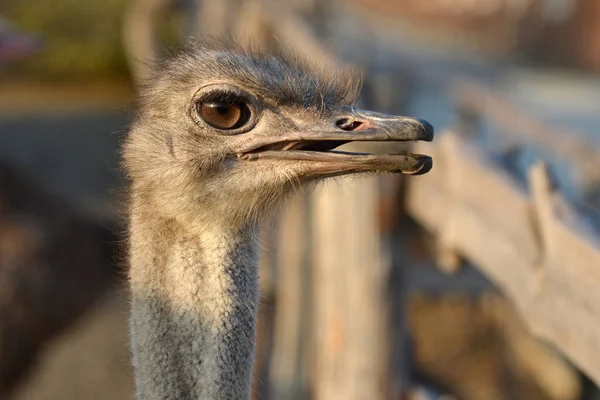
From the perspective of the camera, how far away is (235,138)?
200cm

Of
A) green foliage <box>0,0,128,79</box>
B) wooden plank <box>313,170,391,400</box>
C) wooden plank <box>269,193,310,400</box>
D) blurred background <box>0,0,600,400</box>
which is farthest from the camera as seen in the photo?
green foliage <box>0,0,128,79</box>

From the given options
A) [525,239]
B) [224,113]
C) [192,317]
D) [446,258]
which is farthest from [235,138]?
[446,258]

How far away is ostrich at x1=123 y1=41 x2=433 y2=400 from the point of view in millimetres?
1966

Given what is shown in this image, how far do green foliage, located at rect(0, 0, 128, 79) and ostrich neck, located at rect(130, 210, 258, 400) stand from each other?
526 inches

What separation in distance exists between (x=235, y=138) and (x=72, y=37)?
14216 mm

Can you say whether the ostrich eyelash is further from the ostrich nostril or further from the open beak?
the ostrich nostril

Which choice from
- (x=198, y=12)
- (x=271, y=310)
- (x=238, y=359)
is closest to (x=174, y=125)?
(x=238, y=359)

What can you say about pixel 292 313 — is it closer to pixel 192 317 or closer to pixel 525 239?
pixel 525 239

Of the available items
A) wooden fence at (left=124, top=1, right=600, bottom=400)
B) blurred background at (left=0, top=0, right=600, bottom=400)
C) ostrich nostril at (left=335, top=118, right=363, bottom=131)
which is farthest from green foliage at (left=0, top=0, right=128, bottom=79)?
ostrich nostril at (left=335, top=118, right=363, bottom=131)

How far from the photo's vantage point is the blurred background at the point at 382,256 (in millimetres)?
2373

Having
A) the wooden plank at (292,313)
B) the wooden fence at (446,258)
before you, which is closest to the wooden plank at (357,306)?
the wooden fence at (446,258)

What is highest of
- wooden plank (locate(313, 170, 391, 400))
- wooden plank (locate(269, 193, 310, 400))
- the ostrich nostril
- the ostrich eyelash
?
the ostrich eyelash

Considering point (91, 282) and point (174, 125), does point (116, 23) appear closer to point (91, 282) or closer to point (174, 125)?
point (91, 282)

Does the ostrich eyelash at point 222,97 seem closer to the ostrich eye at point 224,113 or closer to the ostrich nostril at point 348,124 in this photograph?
the ostrich eye at point 224,113
